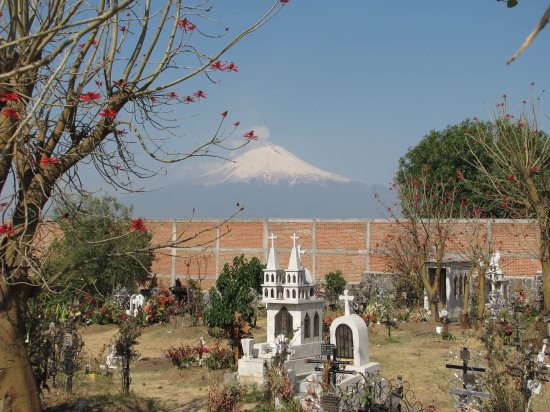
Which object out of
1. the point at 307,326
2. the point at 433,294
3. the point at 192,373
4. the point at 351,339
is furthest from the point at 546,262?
the point at 192,373

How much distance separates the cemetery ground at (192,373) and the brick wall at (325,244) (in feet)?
21.7

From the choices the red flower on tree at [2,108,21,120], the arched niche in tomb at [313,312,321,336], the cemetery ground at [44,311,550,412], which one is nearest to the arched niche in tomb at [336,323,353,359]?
the cemetery ground at [44,311,550,412]

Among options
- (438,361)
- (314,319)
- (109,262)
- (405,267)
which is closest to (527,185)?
(438,361)

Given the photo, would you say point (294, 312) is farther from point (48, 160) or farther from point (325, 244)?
point (325, 244)

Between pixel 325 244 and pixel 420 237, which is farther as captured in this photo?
pixel 325 244

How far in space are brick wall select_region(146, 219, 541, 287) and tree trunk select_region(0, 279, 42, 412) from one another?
2071 centimetres

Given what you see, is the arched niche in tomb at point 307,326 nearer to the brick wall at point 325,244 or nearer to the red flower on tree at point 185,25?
the red flower on tree at point 185,25

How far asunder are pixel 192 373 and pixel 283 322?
2.21m

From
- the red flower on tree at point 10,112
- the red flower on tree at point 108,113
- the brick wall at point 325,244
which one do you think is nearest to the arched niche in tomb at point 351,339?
the red flower on tree at point 108,113

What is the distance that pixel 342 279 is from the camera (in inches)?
1141

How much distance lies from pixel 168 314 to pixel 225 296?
21.5 feet

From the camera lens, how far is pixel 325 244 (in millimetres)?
31875

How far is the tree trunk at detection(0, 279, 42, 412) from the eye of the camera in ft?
22.1

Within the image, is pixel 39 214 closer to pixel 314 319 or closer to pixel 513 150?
pixel 314 319
